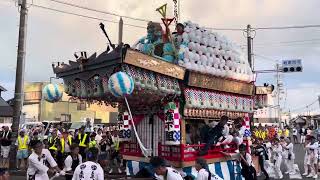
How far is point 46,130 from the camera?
2191cm

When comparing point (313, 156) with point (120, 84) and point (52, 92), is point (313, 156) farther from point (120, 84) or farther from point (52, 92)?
point (52, 92)

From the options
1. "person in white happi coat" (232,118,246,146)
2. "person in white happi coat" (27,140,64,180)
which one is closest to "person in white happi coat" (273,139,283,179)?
"person in white happi coat" (232,118,246,146)

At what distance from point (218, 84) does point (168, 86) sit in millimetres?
2202

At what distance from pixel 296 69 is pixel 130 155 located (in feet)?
56.3

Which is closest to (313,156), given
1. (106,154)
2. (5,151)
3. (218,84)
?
(218,84)

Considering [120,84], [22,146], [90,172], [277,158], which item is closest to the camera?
[90,172]

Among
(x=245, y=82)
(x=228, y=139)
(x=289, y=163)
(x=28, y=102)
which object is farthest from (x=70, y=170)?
(x=28, y=102)

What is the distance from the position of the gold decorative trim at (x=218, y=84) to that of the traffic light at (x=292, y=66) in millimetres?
13251

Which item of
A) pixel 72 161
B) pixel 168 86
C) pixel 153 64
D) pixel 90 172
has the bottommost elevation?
pixel 72 161

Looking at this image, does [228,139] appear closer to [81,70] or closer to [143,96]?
[143,96]

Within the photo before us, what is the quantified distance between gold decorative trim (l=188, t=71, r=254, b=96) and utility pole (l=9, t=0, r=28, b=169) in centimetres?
772

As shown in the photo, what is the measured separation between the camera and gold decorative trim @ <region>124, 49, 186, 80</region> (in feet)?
27.6

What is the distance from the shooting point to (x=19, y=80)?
15023 mm

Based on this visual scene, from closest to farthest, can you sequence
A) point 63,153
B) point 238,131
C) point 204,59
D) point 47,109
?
point 204,59 < point 238,131 < point 63,153 < point 47,109
